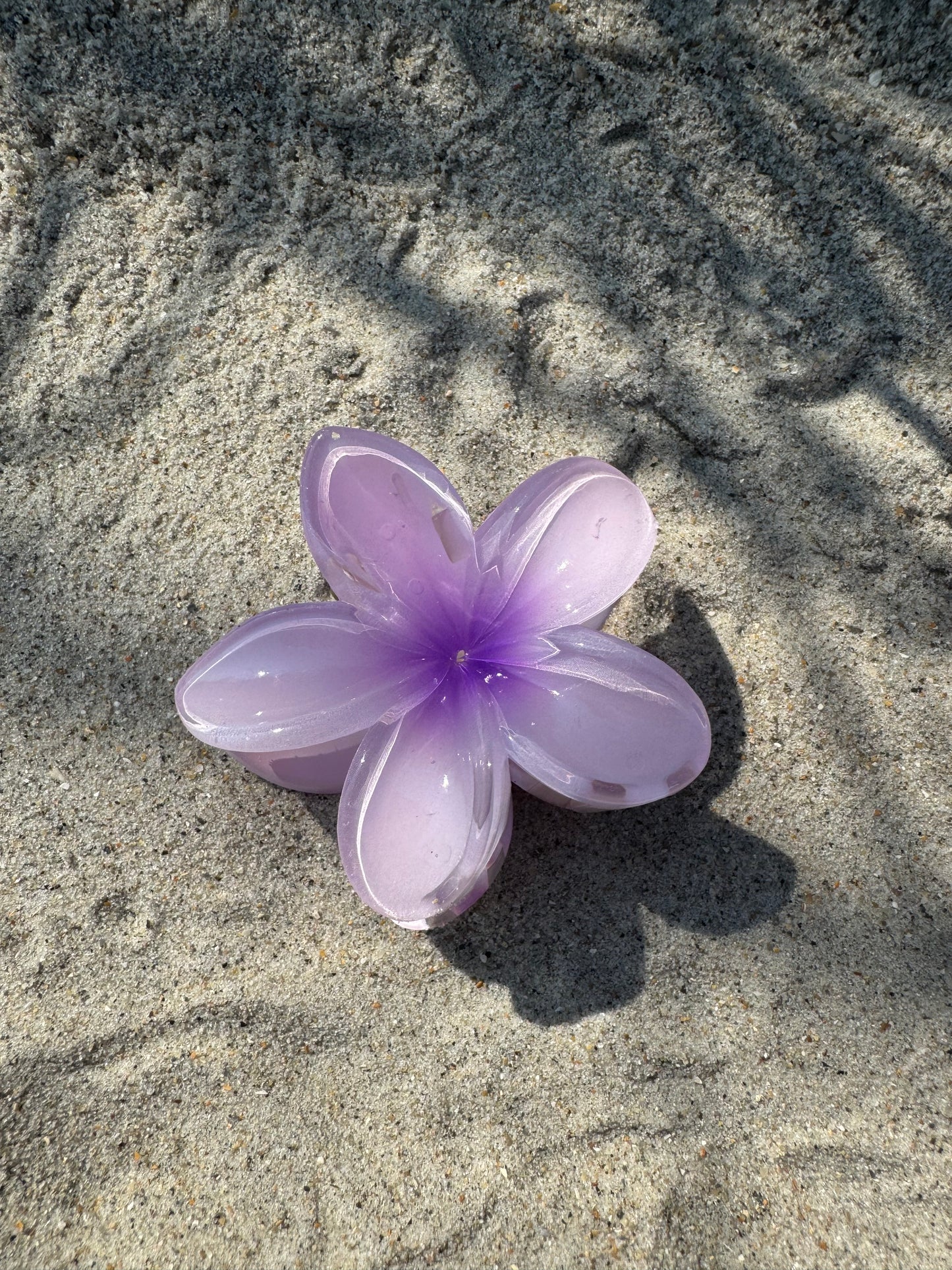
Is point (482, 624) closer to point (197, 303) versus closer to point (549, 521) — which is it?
point (549, 521)

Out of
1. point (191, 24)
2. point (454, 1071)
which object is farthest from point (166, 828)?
point (191, 24)

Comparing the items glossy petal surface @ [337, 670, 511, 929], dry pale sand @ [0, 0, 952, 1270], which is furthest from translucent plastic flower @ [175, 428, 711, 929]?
dry pale sand @ [0, 0, 952, 1270]

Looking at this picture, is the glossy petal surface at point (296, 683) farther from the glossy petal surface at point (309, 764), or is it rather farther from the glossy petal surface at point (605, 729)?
the glossy petal surface at point (605, 729)

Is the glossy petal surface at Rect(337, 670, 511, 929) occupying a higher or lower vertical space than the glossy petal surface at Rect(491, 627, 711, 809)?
lower

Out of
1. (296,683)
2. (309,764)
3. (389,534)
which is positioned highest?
(389,534)

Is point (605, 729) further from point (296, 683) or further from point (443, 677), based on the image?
point (296, 683)

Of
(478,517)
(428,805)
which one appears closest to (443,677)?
(428,805)

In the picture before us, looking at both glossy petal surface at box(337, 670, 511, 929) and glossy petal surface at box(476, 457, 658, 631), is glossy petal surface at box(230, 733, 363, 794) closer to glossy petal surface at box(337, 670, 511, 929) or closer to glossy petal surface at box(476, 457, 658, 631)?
glossy petal surface at box(337, 670, 511, 929)

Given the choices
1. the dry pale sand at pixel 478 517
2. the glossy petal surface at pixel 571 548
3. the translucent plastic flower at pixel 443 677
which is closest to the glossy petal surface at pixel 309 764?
the translucent plastic flower at pixel 443 677
